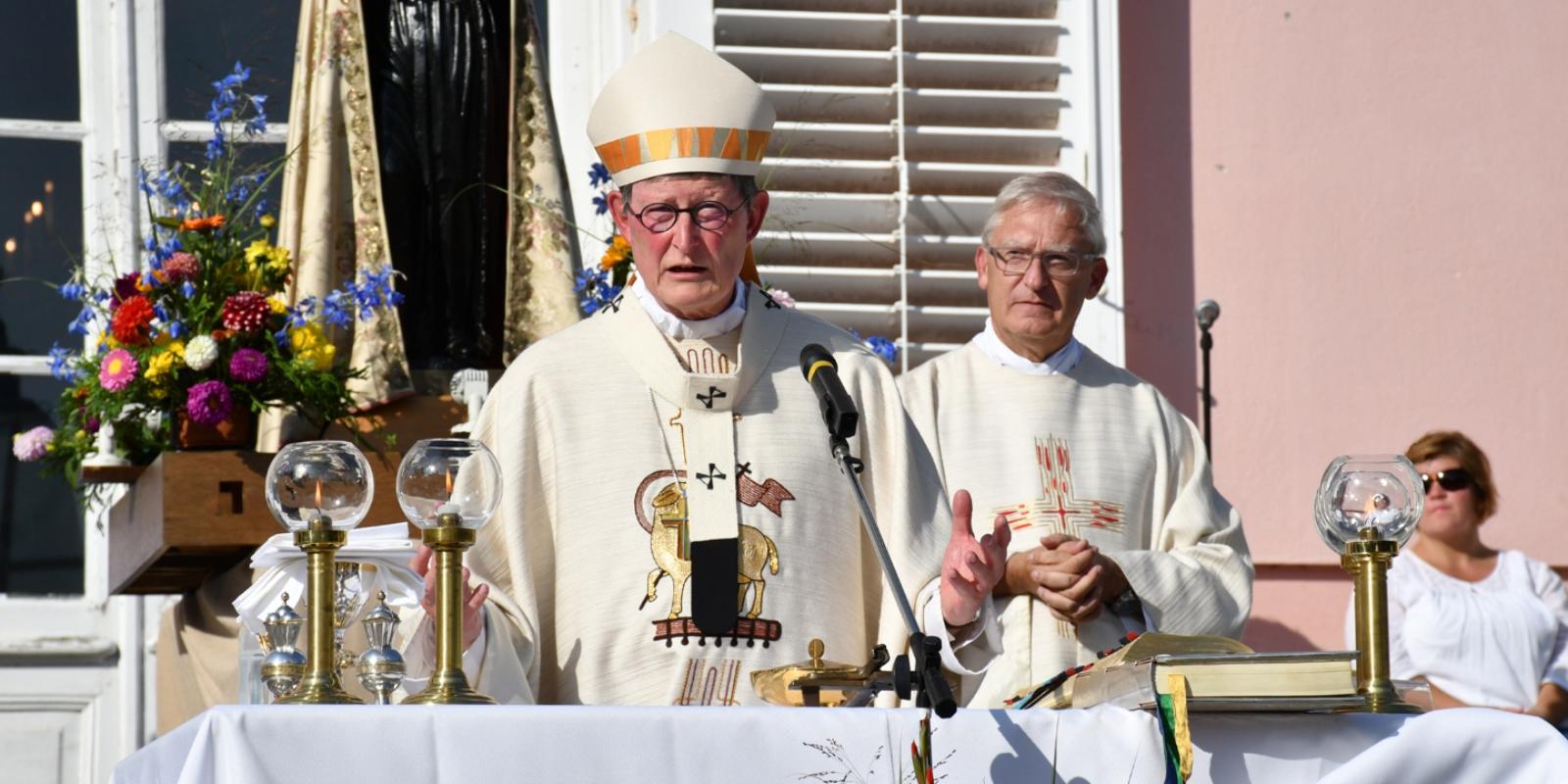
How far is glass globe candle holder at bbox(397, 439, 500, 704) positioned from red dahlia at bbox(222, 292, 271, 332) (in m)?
2.07

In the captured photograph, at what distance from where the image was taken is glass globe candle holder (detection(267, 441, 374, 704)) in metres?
3.38

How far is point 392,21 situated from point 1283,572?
289 cm

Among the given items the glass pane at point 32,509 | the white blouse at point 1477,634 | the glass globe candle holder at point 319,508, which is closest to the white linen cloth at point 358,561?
the glass globe candle holder at point 319,508

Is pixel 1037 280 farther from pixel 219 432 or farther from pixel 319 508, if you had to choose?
pixel 319 508

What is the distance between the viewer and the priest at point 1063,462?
4.86 meters

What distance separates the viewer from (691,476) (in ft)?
14.4

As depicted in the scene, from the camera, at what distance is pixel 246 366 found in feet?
17.6

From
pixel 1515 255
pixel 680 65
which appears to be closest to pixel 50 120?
pixel 680 65

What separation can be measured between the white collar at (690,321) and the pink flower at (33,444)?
6.41 ft

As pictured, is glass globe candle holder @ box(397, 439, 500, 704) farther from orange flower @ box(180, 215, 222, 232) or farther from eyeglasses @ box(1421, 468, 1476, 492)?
eyeglasses @ box(1421, 468, 1476, 492)

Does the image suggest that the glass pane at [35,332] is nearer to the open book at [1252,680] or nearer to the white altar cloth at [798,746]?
the white altar cloth at [798,746]

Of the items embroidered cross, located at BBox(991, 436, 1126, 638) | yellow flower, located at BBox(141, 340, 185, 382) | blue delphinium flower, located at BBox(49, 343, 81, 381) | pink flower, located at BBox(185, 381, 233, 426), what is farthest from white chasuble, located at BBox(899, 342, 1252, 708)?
blue delphinium flower, located at BBox(49, 343, 81, 381)

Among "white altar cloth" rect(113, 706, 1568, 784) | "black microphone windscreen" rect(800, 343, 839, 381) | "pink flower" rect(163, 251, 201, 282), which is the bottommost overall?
"white altar cloth" rect(113, 706, 1568, 784)

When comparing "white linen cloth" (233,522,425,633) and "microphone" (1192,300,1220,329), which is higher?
"microphone" (1192,300,1220,329)
